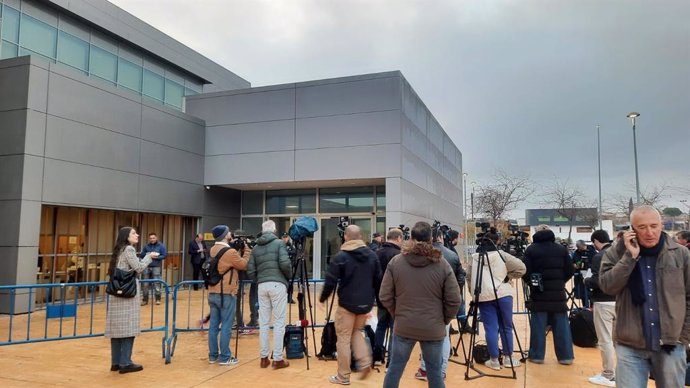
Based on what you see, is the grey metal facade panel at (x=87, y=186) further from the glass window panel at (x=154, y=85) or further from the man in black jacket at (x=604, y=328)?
the man in black jacket at (x=604, y=328)

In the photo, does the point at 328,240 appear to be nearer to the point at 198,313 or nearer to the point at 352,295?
the point at 198,313

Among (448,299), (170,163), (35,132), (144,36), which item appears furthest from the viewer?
(144,36)

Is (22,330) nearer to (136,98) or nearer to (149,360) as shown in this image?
(149,360)

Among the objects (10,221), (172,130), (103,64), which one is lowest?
(10,221)

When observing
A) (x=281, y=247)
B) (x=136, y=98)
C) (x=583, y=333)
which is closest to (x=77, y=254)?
(x=136, y=98)

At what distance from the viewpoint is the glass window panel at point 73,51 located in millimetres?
16000

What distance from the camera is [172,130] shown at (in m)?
14.8

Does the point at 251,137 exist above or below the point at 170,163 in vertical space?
above

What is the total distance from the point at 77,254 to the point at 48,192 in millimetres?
2246

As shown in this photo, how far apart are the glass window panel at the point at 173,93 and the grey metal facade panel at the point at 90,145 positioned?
7.49 meters

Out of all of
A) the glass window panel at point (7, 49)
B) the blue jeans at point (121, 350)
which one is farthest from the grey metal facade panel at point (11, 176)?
the blue jeans at point (121, 350)

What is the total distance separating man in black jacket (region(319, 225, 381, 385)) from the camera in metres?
5.36

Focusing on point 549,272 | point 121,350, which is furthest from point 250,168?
point 549,272

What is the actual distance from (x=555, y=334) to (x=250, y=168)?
1137 cm
